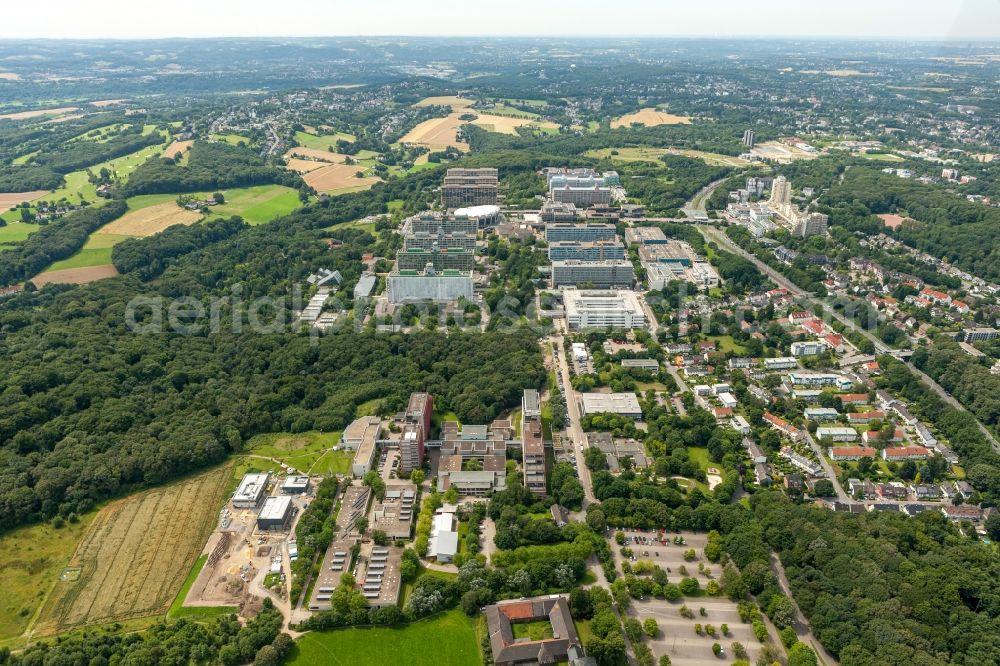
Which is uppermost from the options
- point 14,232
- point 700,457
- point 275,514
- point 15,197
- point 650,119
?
point 650,119

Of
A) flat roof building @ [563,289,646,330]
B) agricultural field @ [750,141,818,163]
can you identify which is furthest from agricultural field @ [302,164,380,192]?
agricultural field @ [750,141,818,163]

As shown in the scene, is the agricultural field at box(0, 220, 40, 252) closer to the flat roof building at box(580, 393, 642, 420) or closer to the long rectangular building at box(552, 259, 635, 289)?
the long rectangular building at box(552, 259, 635, 289)

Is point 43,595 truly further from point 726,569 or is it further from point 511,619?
point 726,569

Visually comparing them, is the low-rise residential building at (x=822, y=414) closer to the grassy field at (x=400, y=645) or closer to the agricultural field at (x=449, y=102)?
the grassy field at (x=400, y=645)

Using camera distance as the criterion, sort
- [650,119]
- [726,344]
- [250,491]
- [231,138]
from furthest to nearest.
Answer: [650,119] → [231,138] → [726,344] → [250,491]

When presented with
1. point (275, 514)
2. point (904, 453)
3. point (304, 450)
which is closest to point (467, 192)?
point (304, 450)

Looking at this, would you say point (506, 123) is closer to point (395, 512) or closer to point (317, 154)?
point (317, 154)

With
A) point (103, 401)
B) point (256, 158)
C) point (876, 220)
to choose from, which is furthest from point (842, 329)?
point (256, 158)
